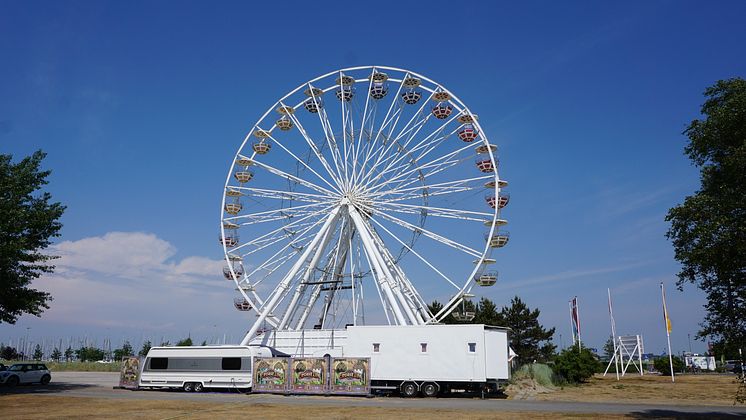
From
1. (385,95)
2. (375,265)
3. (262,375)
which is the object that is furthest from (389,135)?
(262,375)

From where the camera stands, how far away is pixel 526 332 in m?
55.1

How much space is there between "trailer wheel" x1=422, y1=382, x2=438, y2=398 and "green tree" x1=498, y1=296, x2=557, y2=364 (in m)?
28.5

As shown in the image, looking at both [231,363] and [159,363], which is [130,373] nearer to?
[159,363]

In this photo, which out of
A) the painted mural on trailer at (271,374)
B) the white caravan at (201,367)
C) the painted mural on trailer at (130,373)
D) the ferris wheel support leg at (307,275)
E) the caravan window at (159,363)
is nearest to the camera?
the painted mural on trailer at (271,374)

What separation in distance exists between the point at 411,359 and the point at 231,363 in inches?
371

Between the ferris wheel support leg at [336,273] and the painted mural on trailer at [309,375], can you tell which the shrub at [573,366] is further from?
the painted mural on trailer at [309,375]

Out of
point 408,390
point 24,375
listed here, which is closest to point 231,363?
point 408,390

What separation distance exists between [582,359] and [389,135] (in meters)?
22.6

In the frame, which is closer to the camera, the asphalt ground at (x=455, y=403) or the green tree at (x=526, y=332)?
→ the asphalt ground at (x=455, y=403)

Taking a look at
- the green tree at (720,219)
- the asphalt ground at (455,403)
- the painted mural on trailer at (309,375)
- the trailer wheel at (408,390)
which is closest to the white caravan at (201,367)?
the asphalt ground at (455,403)

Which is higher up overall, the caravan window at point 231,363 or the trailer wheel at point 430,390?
the caravan window at point 231,363

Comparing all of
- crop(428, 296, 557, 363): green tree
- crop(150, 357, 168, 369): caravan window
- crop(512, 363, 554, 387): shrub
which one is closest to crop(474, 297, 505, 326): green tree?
crop(428, 296, 557, 363): green tree

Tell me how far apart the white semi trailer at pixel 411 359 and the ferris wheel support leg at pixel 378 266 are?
427 cm

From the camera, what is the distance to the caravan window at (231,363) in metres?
30.4
